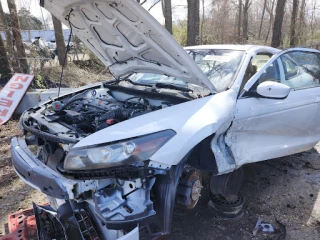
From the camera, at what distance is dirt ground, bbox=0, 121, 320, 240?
8.56 ft

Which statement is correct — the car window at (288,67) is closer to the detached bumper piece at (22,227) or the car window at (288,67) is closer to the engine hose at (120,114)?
the engine hose at (120,114)

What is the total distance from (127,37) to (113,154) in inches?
62.0

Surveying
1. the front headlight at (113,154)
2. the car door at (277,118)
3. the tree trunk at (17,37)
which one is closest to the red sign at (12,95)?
the tree trunk at (17,37)

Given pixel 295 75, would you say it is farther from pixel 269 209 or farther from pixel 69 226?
pixel 69 226

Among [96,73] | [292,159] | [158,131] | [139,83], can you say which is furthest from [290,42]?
[158,131]

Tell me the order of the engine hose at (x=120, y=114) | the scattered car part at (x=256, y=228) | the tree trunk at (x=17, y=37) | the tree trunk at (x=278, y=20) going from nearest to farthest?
the engine hose at (x=120, y=114) < the scattered car part at (x=256, y=228) < the tree trunk at (x=17, y=37) < the tree trunk at (x=278, y=20)

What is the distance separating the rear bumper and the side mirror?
1.87 metres

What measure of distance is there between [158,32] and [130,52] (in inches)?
30.5

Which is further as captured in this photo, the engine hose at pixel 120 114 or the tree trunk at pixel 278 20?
the tree trunk at pixel 278 20

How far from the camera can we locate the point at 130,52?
121 inches

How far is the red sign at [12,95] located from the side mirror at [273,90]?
5.19m

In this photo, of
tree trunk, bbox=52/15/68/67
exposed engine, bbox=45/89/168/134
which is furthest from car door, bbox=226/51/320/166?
tree trunk, bbox=52/15/68/67

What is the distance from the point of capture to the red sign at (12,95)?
228 inches

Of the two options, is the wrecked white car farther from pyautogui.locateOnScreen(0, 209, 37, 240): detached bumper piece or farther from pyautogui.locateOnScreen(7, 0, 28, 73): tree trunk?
pyautogui.locateOnScreen(7, 0, 28, 73): tree trunk
